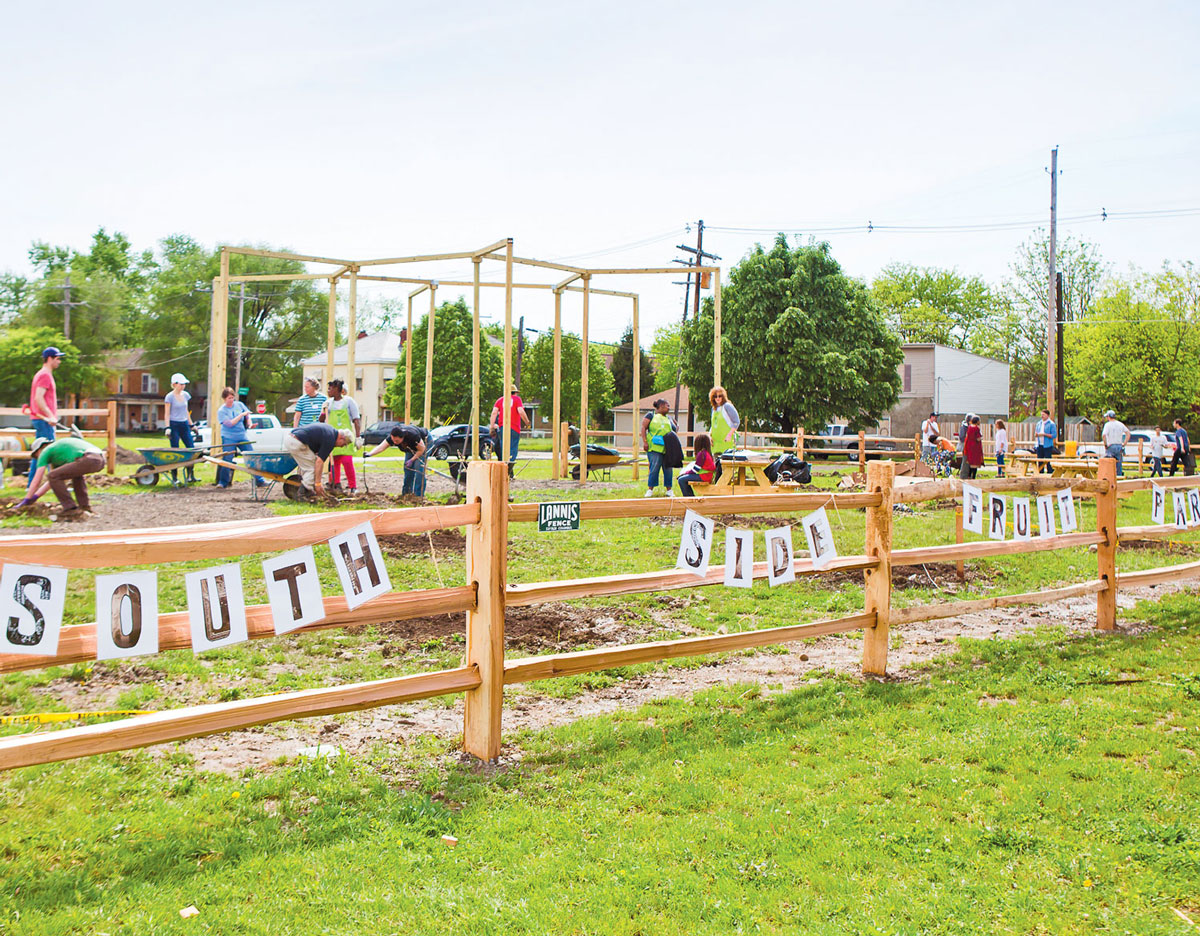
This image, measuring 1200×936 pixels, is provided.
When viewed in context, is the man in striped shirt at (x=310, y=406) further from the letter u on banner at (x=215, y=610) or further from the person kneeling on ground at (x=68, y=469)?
the letter u on banner at (x=215, y=610)

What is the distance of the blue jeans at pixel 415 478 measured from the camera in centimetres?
1356

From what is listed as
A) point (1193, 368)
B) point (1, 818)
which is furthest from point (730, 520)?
point (1193, 368)

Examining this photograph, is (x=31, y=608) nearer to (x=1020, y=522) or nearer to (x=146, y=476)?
(x=1020, y=522)

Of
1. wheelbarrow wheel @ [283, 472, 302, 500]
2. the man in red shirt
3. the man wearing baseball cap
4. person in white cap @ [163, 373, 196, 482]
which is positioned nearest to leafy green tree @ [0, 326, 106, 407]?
person in white cap @ [163, 373, 196, 482]

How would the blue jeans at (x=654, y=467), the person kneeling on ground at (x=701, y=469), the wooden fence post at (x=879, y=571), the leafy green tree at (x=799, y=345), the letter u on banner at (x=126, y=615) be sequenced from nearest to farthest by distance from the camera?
the letter u on banner at (x=126, y=615), the wooden fence post at (x=879, y=571), the person kneeling on ground at (x=701, y=469), the blue jeans at (x=654, y=467), the leafy green tree at (x=799, y=345)

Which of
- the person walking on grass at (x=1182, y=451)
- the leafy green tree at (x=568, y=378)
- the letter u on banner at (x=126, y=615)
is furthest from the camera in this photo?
the leafy green tree at (x=568, y=378)

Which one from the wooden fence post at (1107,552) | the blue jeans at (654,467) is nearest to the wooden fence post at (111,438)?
the blue jeans at (654,467)

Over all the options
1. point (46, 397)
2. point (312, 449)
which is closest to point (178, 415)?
point (312, 449)

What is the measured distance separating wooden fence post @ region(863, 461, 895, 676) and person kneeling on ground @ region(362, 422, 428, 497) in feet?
26.5

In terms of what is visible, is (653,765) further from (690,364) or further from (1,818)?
(690,364)

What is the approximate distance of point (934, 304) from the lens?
77188mm

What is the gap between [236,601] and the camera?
3.54 meters

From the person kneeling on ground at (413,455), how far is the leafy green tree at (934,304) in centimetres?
6288

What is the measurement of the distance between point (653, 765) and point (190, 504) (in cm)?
1011
